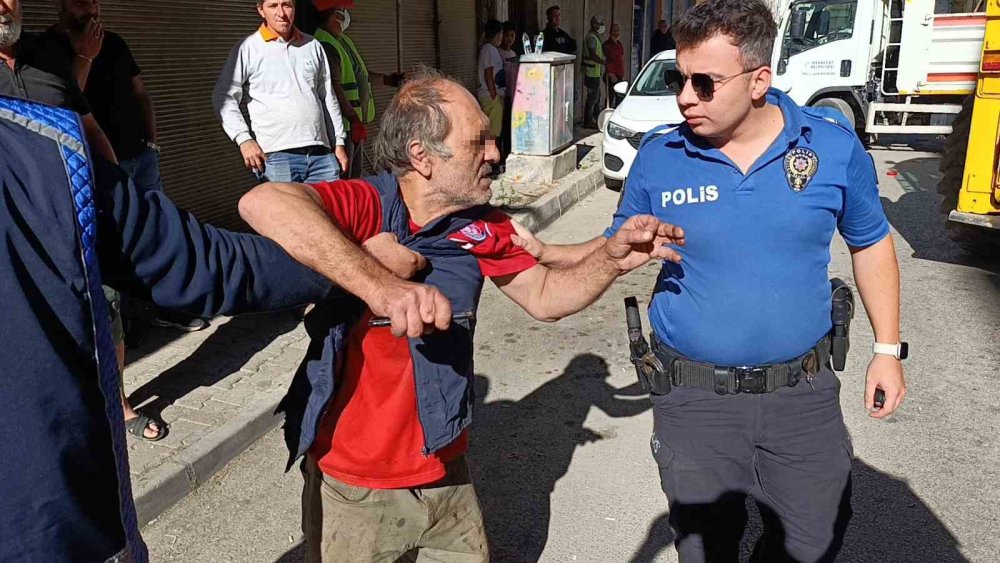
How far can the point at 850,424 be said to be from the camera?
4.48 m

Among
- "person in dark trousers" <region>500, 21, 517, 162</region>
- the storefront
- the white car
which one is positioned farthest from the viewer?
"person in dark trousers" <region>500, 21, 517, 162</region>

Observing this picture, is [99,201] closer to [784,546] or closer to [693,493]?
[693,493]

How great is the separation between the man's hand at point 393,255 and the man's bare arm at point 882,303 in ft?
4.60

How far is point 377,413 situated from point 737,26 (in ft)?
4.75

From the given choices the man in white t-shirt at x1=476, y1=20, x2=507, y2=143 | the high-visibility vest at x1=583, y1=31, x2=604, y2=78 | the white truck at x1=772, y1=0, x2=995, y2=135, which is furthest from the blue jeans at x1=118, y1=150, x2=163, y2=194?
the high-visibility vest at x1=583, y1=31, x2=604, y2=78

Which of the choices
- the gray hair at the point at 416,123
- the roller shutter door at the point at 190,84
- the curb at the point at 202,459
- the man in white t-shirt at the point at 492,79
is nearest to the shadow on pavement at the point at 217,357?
the curb at the point at 202,459

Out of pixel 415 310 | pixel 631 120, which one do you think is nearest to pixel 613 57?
pixel 631 120

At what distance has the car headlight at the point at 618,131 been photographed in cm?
991

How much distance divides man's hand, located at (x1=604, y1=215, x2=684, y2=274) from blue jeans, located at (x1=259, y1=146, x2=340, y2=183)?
346 centimetres

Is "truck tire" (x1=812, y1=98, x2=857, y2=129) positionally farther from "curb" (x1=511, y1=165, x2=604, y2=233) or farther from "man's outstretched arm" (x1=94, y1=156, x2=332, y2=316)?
"man's outstretched arm" (x1=94, y1=156, x2=332, y2=316)

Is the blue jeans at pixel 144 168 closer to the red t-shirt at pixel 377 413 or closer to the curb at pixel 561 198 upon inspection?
the red t-shirt at pixel 377 413

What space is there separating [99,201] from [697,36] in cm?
172

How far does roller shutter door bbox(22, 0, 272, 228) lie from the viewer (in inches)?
246

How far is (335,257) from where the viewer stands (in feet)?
5.53
